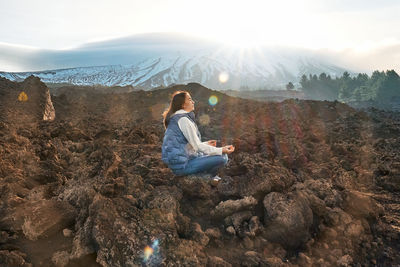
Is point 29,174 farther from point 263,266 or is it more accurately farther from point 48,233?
point 263,266

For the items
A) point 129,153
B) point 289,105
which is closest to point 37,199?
point 129,153

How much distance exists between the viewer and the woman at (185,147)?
13.0ft

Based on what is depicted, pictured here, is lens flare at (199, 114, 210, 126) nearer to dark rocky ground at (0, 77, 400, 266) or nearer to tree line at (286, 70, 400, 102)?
dark rocky ground at (0, 77, 400, 266)

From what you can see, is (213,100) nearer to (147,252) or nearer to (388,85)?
(147,252)

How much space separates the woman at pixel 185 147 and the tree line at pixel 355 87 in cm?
5281

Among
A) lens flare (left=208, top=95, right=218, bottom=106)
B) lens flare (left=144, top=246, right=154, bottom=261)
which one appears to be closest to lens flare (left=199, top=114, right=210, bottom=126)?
lens flare (left=208, top=95, right=218, bottom=106)

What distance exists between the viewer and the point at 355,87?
62219mm

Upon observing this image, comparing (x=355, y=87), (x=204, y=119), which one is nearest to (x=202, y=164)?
(x=204, y=119)

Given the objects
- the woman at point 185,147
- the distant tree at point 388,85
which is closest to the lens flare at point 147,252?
the woman at point 185,147

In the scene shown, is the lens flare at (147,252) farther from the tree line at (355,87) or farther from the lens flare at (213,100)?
the tree line at (355,87)

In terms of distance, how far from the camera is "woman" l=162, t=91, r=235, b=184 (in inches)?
156

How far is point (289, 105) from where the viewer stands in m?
16.2

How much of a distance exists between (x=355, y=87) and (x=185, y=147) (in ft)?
226

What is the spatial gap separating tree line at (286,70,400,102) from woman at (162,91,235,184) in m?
52.8
